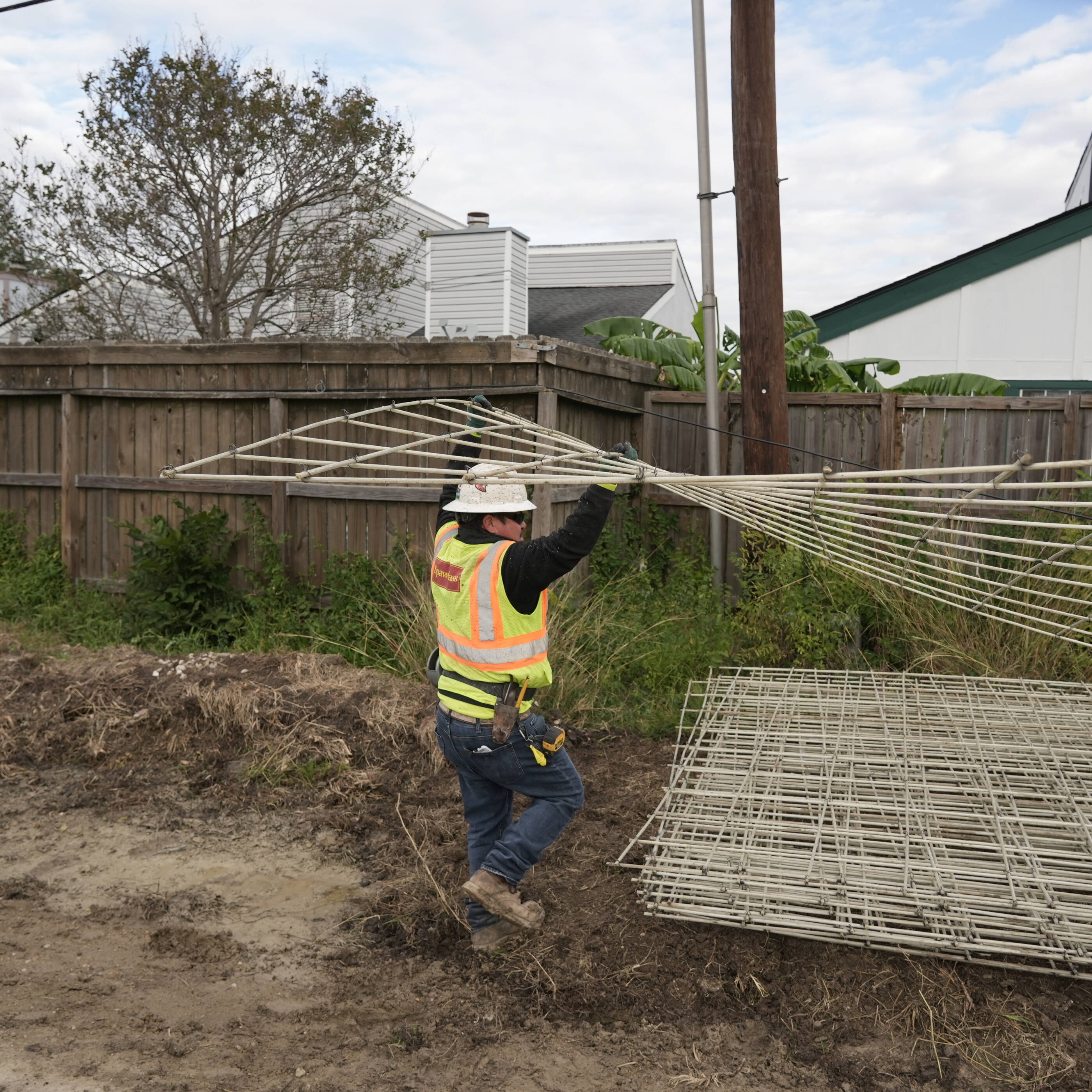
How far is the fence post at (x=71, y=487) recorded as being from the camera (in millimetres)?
8922

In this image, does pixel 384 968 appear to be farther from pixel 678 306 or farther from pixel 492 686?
pixel 678 306

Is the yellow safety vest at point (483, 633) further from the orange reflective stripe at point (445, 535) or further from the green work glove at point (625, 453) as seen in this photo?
the green work glove at point (625, 453)

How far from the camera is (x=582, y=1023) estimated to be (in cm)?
342

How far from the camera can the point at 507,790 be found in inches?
158

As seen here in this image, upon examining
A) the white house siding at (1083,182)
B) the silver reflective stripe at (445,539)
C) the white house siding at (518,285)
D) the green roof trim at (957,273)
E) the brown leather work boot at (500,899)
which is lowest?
the brown leather work boot at (500,899)

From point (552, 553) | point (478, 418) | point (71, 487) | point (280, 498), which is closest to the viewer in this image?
point (552, 553)

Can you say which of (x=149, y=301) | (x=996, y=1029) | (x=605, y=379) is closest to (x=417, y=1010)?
(x=996, y=1029)

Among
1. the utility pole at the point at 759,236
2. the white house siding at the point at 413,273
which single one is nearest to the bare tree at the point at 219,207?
the white house siding at the point at 413,273

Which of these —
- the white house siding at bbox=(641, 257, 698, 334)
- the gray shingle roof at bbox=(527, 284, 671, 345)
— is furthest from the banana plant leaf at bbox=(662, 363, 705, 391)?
the white house siding at bbox=(641, 257, 698, 334)

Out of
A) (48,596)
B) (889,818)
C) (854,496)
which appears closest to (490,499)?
(854,496)

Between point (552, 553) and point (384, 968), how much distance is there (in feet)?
5.56

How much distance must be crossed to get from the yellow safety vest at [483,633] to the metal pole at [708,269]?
4.26m

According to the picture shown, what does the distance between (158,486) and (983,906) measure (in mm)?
7295

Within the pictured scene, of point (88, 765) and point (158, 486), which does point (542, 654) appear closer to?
point (88, 765)
